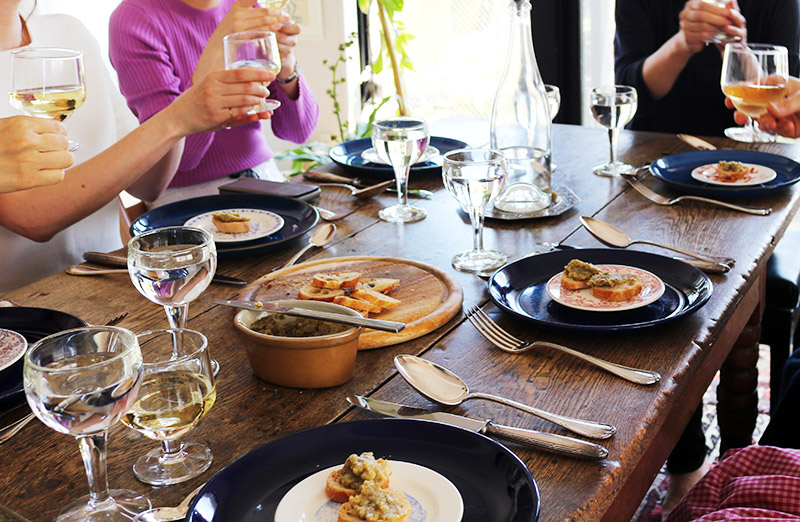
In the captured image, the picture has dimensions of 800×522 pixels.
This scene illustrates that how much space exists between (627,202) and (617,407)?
2.68 feet

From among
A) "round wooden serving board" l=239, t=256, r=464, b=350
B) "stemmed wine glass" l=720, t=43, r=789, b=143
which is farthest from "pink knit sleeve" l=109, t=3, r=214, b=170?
"stemmed wine glass" l=720, t=43, r=789, b=143

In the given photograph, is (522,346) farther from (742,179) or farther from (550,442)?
(742,179)

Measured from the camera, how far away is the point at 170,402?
791mm

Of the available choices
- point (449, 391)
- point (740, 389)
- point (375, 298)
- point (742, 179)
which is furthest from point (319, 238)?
point (740, 389)

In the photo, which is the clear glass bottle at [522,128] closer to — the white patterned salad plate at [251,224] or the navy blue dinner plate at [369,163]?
the navy blue dinner plate at [369,163]

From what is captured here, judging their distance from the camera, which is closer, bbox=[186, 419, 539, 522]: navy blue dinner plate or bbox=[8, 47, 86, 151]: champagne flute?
bbox=[186, 419, 539, 522]: navy blue dinner plate

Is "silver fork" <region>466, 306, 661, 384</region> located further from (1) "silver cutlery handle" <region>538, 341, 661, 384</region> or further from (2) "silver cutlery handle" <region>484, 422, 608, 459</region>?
(2) "silver cutlery handle" <region>484, 422, 608, 459</region>

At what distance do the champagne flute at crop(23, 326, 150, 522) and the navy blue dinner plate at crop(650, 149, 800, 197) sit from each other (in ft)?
4.10

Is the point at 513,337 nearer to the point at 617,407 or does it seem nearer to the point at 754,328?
the point at 617,407

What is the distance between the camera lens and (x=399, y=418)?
0.85 meters

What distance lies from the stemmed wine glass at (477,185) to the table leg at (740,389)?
67cm

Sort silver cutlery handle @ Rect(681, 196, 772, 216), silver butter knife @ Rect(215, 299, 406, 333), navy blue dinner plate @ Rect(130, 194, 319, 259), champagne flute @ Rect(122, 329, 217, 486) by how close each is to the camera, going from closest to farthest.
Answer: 1. champagne flute @ Rect(122, 329, 217, 486)
2. silver butter knife @ Rect(215, 299, 406, 333)
3. navy blue dinner plate @ Rect(130, 194, 319, 259)
4. silver cutlery handle @ Rect(681, 196, 772, 216)

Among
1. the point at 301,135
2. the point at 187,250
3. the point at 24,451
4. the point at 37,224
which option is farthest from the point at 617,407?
the point at 301,135

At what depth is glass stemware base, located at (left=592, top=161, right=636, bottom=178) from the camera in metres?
1.83
